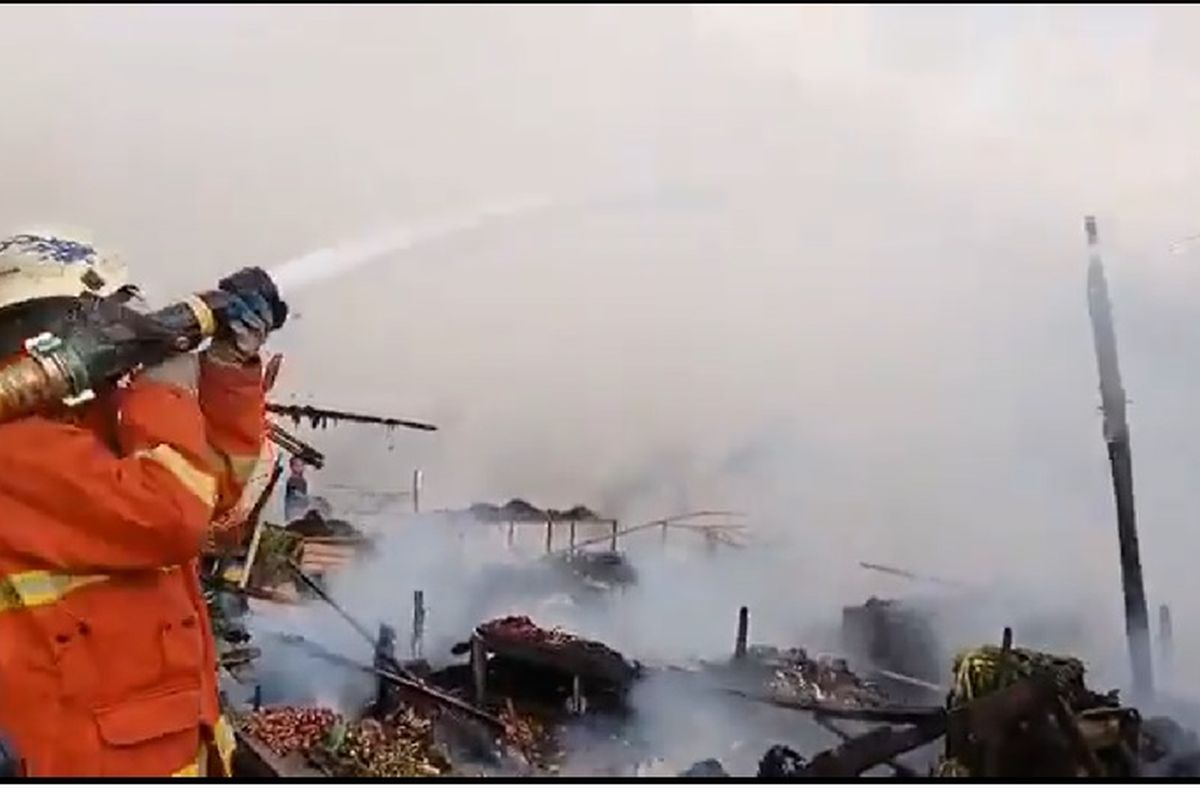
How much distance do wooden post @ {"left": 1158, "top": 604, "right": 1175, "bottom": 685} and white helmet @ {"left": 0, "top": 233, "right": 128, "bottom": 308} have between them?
1.14 metres

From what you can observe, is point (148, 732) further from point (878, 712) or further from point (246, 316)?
point (878, 712)

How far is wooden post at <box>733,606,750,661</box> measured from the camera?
1.68m

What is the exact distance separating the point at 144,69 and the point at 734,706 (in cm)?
A: 92

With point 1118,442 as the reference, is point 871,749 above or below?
below

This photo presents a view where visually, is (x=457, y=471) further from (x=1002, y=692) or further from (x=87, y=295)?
(x=1002, y=692)

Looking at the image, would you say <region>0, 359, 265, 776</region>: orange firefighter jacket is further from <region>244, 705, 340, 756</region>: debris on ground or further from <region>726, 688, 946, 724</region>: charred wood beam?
<region>726, 688, 946, 724</region>: charred wood beam

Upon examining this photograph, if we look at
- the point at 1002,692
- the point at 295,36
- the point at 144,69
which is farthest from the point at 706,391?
the point at 144,69

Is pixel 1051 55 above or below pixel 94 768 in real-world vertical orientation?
above

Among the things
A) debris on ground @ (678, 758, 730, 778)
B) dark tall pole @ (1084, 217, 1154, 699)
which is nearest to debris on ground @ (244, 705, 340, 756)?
debris on ground @ (678, 758, 730, 778)

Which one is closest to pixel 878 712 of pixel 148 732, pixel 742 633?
pixel 742 633

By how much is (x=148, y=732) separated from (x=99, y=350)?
38 centimetres

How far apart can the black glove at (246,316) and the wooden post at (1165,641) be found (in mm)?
957

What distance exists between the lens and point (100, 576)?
160 centimetres

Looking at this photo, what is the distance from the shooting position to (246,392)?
5.42 feet
